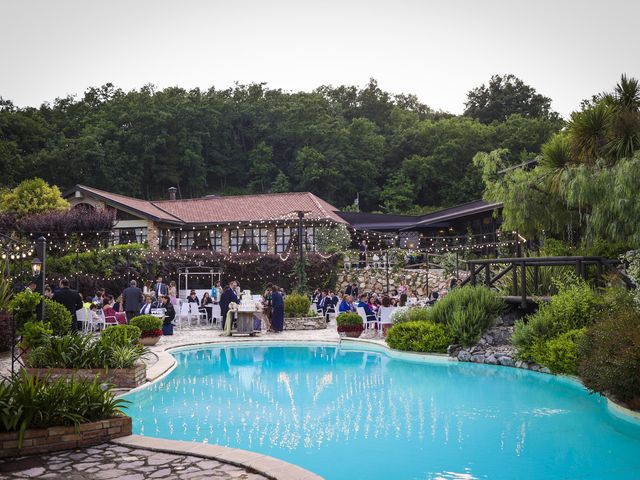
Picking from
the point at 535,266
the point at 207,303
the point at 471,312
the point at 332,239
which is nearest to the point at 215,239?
the point at 332,239

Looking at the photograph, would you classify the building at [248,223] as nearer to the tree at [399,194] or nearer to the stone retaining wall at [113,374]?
the tree at [399,194]

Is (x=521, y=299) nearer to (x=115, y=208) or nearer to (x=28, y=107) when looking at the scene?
(x=115, y=208)

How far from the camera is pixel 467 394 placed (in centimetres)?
999

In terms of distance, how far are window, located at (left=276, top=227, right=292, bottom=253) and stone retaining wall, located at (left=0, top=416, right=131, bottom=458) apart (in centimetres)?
2618

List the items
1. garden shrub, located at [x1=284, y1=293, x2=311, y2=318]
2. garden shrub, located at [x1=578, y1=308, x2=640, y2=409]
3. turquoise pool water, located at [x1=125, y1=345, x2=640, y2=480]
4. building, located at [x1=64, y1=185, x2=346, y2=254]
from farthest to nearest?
building, located at [x1=64, y1=185, x2=346, y2=254] → garden shrub, located at [x1=284, y1=293, x2=311, y2=318] → garden shrub, located at [x1=578, y1=308, x2=640, y2=409] → turquoise pool water, located at [x1=125, y1=345, x2=640, y2=480]

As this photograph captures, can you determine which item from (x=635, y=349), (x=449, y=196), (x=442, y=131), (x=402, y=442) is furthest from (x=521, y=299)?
(x=442, y=131)

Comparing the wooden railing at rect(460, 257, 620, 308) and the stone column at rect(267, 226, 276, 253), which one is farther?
the stone column at rect(267, 226, 276, 253)

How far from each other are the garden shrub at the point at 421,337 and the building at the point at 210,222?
1575 centimetres

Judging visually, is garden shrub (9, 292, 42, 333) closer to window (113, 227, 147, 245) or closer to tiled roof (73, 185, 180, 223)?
tiled roof (73, 185, 180, 223)

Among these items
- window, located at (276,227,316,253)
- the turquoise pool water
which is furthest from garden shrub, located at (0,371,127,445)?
window, located at (276,227,316,253)

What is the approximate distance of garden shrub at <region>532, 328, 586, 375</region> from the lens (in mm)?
10406

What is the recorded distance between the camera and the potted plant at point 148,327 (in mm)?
14430

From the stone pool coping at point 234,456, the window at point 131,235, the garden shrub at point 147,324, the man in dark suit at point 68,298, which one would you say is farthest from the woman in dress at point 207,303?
the stone pool coping at point 234,456

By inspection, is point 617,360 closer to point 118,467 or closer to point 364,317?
point 118,467
